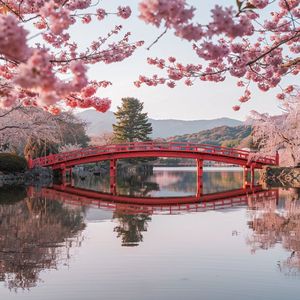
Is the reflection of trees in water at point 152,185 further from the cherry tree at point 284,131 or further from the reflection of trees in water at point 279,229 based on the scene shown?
the reflection of trees in water at point 279,229

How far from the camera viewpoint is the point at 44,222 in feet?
39.9

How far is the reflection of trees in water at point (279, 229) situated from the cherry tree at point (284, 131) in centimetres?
1359

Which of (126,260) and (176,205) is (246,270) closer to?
(126,260)

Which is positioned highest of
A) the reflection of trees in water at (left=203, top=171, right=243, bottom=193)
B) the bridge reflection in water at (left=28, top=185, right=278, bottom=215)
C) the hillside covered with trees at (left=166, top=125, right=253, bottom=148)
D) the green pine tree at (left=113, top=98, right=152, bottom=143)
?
the hillside covered with trees at (left=166, top=125, right=253, bottom=148)

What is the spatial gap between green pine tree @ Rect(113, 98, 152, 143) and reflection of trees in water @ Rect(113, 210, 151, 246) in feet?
128

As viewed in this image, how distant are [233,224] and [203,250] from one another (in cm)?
370

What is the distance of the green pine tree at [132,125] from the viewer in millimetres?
54169

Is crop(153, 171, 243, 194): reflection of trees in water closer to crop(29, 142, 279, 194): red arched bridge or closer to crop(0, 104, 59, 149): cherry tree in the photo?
crop(29, 142, 279, 194): red arched bridge

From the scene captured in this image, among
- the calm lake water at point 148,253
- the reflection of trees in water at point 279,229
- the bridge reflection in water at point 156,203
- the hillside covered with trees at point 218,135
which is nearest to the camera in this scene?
the calm lake water at point 148,253

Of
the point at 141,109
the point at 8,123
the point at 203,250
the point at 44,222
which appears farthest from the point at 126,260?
the point at 141,109

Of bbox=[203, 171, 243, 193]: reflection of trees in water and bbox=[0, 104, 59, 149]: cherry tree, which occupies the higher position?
bbox=[0, 104, 59, 149]: cherry tree

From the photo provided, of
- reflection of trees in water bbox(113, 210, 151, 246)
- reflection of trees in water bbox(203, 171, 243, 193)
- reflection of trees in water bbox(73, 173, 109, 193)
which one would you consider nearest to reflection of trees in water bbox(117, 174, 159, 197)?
reflection of trees in water bbox(73, 173, 109, 193)

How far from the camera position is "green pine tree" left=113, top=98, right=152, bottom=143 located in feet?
178

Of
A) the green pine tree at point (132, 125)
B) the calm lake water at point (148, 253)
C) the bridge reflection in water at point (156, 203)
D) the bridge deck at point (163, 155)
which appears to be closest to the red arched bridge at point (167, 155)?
the bridge deck at point (163, 155)
